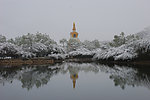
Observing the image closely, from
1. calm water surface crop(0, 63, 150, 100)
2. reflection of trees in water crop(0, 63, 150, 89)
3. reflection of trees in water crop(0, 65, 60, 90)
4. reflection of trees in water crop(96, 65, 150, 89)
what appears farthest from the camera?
reflection of trees in water crop(0, 65, 60, 90)

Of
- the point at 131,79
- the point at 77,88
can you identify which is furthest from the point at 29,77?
the point at 131,79

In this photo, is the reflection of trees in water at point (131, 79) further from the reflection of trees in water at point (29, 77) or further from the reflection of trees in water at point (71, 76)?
the reflection of trees in water at point (29, 77)

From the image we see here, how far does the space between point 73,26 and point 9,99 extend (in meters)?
46.0

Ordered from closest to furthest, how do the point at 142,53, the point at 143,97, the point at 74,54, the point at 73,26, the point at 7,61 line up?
the point at 143,97
the point at 142,53
the point at 7,61
the point at 74,54
the point at 73,26

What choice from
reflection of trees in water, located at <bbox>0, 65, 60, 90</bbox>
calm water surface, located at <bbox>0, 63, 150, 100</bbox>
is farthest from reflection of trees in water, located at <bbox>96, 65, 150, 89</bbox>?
reflection of trees in water, located at <bbox>0, 65, 60, 90</bbox>

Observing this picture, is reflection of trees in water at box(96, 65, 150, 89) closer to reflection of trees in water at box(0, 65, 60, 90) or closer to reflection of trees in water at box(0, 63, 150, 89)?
reflection of trees in water at box(0, 63, 150, 89)

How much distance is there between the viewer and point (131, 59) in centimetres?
1374

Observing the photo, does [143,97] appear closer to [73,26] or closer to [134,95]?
[134,95]

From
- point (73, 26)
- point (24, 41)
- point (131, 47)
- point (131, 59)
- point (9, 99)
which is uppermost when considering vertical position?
point (73, 26)

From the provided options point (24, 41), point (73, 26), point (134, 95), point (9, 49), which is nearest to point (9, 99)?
point (134, 95)

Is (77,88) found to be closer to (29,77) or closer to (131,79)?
(131,79)

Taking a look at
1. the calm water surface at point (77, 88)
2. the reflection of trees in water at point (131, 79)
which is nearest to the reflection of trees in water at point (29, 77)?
the calm water surface at point (77, 88)

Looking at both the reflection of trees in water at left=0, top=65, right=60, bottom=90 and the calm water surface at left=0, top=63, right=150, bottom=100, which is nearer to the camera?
the calm water surface at left=0, top=63, right=150, bottom=100

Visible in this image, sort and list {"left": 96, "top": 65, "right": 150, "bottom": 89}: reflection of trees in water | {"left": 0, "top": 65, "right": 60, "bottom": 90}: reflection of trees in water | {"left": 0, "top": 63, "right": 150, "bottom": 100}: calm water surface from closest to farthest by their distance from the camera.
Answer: {"left": 0, "top": 63, "right": 150, "bottom": 100}: calm water surface → {"left": 96, "top": 65, "right": 150, "bottom": 89}: reflection of trees in water → {"left": 0, "top": 65, "right": 60, "bottom": 90}: reflection of trees in water
